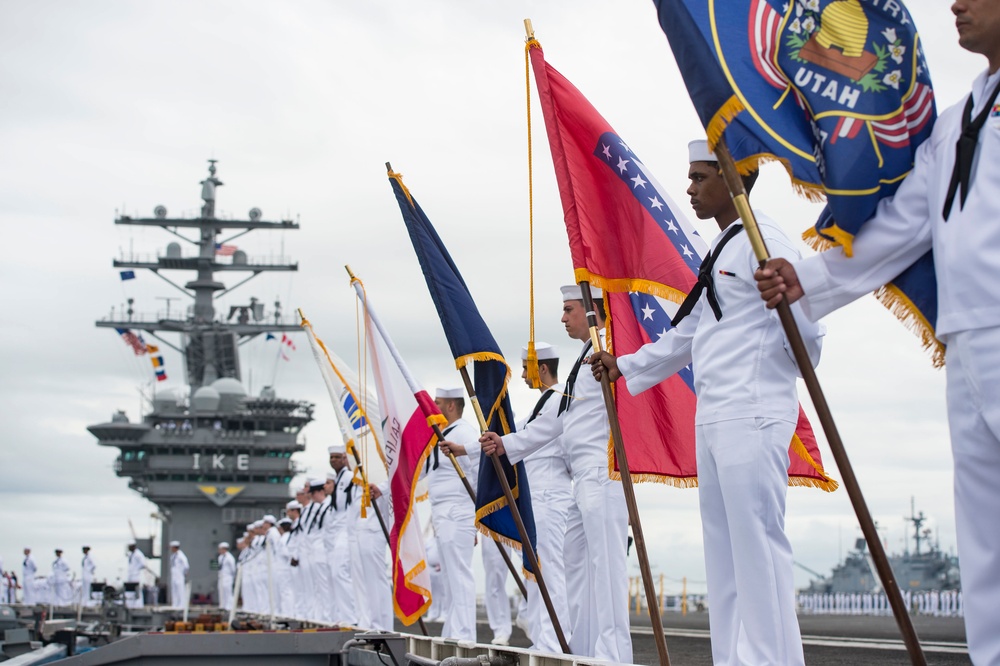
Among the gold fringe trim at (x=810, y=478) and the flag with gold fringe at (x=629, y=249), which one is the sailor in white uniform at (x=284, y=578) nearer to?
the flag with gold fringe at (x=629, y=249)

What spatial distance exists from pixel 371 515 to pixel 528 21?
29.1ft

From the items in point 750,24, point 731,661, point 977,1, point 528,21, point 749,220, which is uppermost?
point 528,21

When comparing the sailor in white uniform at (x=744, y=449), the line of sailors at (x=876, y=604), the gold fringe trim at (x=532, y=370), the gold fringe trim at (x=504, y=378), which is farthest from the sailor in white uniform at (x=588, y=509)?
the line of sailors at (x=876, y=604)

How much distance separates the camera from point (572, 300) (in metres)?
7.16

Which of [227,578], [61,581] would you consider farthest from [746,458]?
[61,581]

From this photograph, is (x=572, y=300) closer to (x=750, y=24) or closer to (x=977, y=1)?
(x=750, y=24)

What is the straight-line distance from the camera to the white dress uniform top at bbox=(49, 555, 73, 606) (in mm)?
37812

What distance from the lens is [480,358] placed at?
7715 millimetres

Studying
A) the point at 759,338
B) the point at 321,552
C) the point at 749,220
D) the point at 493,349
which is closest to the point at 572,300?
the point at 493,349

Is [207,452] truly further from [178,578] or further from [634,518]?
[634,518]

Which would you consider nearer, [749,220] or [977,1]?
[977,1]

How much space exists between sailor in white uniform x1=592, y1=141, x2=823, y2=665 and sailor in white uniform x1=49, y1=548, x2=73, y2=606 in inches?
1461

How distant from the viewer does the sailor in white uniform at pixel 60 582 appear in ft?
124

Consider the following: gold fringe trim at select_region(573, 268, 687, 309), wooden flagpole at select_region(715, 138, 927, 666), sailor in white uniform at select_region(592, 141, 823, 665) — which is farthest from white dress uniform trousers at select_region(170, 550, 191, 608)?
wooden flagpole at select_region(715, 138, 927, 666)
